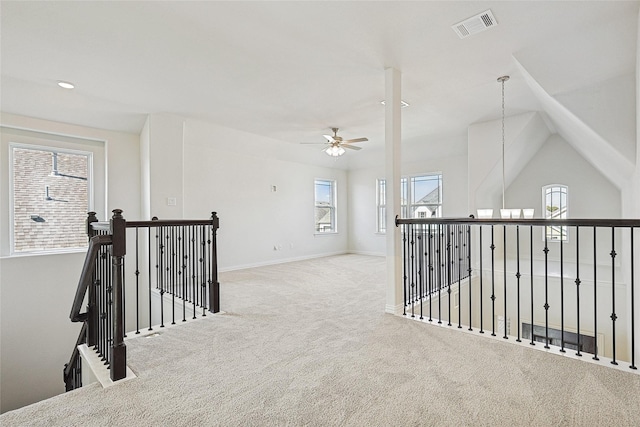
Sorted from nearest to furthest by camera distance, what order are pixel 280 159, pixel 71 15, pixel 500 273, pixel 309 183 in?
pixel 71 15 → pixel 500 273 → pixel 280 159 → pixel 309 183

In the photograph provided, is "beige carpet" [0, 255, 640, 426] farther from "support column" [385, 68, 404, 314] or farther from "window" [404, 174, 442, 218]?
"window" [404, 174, 442, 218]

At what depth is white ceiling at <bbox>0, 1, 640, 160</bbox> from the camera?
2.47m

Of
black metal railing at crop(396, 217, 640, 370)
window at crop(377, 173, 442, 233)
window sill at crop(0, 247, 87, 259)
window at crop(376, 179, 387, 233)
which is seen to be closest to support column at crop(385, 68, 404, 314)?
black metal railing at crop(396, 217, 640, 370)

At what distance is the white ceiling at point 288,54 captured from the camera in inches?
97.1

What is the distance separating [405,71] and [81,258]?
5353mm

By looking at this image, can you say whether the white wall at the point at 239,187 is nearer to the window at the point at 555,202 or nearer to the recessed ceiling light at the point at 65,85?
the recessed ceiling light at the point at 65,85

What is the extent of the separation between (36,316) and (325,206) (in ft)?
20.0

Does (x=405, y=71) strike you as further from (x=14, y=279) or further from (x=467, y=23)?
(x=14, y=279)

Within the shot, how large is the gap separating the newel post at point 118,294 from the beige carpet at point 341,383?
0.48 feet

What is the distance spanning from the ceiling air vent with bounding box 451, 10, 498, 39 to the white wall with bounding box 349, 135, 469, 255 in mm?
4032

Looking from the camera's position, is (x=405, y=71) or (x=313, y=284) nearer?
(x=405, y=71)

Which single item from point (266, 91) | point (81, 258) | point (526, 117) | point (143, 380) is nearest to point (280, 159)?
point (266, 91)

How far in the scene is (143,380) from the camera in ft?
6.80


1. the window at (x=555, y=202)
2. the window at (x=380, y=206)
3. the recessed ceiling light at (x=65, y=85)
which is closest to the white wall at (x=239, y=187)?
the recessed ceiling light at (x=65, y=85)
